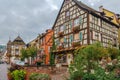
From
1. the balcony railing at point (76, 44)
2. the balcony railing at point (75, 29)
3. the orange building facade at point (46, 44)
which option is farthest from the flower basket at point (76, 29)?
the orange building facade at point (46, 44)

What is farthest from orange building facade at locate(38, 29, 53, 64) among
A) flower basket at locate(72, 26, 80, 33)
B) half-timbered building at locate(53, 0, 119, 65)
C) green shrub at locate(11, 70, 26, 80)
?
green shrub at locate(11, 70, 26, 80)

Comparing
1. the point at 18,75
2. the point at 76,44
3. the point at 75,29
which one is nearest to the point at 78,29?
the point at 75,29

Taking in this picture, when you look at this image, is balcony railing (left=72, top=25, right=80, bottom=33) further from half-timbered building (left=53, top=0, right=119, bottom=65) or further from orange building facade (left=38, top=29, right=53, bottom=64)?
orange building facade (left=38, top=29, right=53, bottom=64)

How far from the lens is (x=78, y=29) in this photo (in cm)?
3584

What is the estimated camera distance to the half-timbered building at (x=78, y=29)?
34.7m

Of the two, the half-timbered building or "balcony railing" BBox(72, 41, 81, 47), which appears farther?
"balcony railing" BBox(72, 41, 81, 47)

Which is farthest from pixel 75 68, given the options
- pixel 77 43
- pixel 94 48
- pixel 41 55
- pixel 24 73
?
pixel 41 55

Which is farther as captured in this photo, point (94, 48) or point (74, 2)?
point (74, 2)

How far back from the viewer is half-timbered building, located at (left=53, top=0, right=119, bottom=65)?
114 ft

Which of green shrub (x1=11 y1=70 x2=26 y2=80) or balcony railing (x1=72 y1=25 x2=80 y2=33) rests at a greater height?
balcony railing (x1=72 y1=25 x2=80 y2=33)

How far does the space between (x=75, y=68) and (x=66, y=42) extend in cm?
2434

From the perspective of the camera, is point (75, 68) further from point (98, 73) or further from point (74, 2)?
point (74, 2)

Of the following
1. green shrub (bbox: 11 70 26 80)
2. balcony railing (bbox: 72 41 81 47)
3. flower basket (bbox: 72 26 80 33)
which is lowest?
green shrub (bbox: 11 70 26 80)

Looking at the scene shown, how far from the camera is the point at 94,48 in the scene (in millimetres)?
19484
